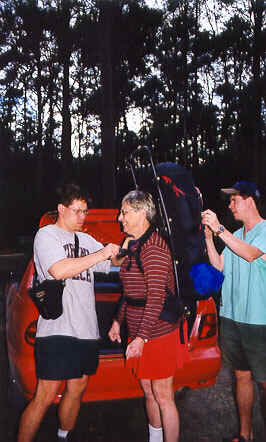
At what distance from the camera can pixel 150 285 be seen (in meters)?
2.88

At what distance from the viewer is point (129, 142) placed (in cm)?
3603

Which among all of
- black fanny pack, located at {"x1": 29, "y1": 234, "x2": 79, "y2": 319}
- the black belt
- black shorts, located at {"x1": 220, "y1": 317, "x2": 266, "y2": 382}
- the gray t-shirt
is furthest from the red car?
the black belt

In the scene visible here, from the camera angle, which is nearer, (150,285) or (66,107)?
(150,285)

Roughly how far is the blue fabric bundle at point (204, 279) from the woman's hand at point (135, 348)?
48 cm

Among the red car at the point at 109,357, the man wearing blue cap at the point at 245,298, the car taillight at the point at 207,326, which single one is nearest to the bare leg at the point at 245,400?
the man wearing blue cap at the point at 245,298

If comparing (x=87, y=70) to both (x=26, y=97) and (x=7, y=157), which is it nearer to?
(x=26, y=97)

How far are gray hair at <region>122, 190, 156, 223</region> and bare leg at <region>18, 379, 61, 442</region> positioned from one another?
1238mm

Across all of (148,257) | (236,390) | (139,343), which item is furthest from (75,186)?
(236,390)

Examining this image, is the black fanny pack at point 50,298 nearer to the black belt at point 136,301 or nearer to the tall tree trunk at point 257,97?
the black belt at point 136,301

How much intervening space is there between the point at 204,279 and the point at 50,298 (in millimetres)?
957

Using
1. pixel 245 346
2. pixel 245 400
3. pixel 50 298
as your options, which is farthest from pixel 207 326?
pixel 50 298

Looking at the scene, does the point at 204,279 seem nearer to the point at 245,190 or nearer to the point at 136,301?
the point at 136,301

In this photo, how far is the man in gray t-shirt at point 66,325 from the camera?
2.96 m

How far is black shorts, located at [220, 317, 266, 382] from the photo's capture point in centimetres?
331
